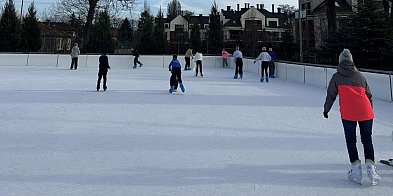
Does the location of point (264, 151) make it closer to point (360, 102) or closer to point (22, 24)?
point (360, 102)

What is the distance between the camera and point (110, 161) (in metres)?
4.89

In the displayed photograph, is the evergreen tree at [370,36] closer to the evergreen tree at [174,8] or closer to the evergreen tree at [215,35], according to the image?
the evergreen tree at [215,35]

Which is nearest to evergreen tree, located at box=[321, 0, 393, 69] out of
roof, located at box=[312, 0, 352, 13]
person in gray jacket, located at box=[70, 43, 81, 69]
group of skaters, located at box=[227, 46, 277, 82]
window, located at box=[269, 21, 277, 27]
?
group of skaters, located at box=[227, 46, 277, 82]

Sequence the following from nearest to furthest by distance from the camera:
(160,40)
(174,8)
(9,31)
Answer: (9,31) < (160,40) < (174,8)

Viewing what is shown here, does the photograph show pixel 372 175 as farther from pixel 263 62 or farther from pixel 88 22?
pixel 88 22

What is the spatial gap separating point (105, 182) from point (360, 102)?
2690 mm

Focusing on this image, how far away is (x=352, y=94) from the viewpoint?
414 centimetres

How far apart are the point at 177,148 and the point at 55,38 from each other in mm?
40564

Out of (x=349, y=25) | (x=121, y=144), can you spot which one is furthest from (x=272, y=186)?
(x=349, y=25)

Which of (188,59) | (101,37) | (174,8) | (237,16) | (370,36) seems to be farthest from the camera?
(174,8)

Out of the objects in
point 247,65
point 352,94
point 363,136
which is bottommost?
point 363,136

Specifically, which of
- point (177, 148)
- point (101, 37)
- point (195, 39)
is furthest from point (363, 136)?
point (195, 39)

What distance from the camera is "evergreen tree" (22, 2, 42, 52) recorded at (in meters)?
35.8

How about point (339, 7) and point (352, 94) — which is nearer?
point (352, 94)
